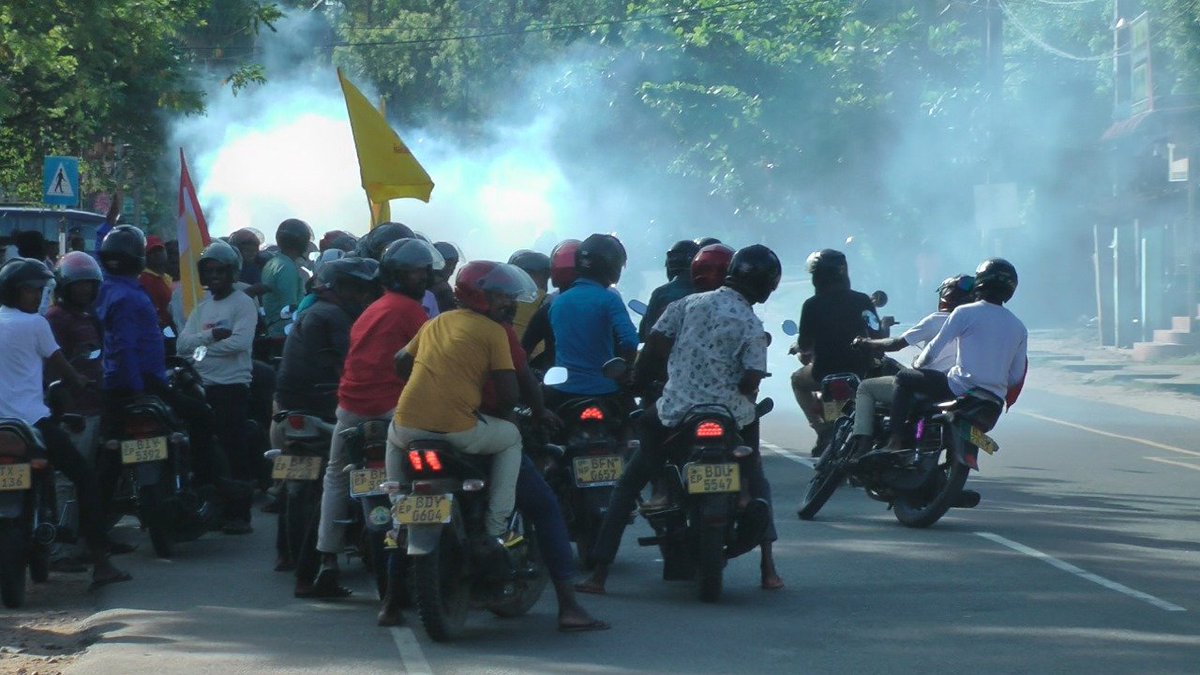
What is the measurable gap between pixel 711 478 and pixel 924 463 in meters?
3.05

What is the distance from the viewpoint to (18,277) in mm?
8859

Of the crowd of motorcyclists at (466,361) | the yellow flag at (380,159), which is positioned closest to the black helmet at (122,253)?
the crowd of motorcyclists at (466,361)

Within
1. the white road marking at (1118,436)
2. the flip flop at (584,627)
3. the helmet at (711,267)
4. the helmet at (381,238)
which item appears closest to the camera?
the flip flop at (584,627)

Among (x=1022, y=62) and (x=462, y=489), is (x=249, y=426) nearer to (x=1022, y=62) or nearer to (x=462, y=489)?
(x=462, y=489)

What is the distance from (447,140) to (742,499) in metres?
49.0

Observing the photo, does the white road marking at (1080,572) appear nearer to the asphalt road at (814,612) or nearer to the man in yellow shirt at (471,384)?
the asphalt road at (814,612)

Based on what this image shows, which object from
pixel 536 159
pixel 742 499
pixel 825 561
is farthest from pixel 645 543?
pixel 536 159

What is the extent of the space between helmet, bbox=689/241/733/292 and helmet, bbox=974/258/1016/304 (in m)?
2.26

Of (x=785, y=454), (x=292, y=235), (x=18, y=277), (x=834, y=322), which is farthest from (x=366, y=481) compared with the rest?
(x=785, y=454)

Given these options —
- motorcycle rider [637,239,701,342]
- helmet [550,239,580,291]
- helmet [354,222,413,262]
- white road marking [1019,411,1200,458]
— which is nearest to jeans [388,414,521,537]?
motorcycle rider [637,239,701,342]

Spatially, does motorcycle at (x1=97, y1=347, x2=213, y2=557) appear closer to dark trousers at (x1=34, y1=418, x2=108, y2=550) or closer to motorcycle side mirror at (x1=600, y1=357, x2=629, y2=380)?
dark trousers at (x1=34, y1=418, x2=108, y2=550)

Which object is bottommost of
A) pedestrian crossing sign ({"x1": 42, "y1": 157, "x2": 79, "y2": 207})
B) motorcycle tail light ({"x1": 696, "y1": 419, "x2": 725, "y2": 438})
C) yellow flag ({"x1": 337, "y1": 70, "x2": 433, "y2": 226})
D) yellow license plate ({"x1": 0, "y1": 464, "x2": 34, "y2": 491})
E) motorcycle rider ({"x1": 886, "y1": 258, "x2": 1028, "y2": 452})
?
yellow license plate ({"x1": 0, "y1": 464, "x2": 34, "y2": 491})

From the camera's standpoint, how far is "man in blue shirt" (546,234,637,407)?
9523 millimetres

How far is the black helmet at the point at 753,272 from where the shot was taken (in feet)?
27.7
